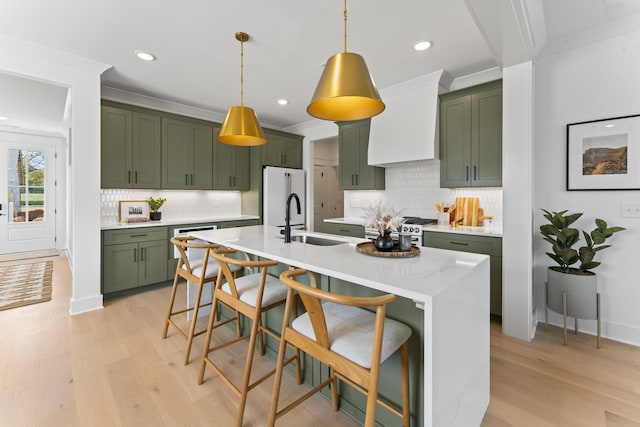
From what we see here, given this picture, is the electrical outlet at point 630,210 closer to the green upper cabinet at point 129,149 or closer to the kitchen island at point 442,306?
the kitchen island at point 442,306

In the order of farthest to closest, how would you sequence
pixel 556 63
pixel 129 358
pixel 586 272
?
pixel 556 63
pixel 586 272
pixel 129 358

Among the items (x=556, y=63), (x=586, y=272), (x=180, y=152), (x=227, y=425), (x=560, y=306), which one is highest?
(x=556, y=63)

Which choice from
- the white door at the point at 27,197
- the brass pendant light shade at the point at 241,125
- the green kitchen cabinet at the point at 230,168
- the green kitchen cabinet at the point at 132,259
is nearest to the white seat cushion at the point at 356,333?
the brass pendant light shade at the point at 241,125

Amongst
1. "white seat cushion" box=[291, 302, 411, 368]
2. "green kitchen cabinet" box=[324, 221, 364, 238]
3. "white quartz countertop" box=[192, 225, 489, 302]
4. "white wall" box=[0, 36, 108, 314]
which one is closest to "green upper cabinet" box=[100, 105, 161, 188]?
"white wall" box=[0, 36, 108, 314]

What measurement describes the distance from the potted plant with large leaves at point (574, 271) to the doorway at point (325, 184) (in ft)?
14.7

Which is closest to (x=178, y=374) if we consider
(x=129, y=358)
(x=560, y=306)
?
(x=129, y=358)

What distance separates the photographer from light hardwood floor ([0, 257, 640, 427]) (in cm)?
164

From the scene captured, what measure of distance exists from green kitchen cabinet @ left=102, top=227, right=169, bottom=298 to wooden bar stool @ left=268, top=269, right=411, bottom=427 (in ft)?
10.3

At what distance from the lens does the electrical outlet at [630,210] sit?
2398 millimetres

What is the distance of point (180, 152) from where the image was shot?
4273mm

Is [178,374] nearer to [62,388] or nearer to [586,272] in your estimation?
[62,388]

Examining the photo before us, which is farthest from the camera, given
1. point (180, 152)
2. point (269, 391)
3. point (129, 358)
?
point (180, 152)

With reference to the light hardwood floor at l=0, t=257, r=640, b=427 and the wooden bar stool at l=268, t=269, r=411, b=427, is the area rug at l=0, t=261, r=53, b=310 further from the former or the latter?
the wooden bar stool at l=268, t=269, r=411, b=427

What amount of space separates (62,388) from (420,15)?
12.2ft
